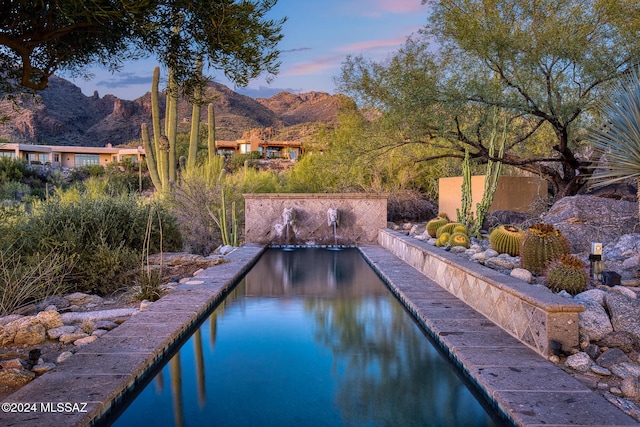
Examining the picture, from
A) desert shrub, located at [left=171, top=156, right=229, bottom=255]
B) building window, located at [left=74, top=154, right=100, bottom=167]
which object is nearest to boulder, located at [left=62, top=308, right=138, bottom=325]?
desert shrub, located at [left=171, top=156, right=229, bottom=255]

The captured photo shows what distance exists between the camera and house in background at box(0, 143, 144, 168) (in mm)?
44062

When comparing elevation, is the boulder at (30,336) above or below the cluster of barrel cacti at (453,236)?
below

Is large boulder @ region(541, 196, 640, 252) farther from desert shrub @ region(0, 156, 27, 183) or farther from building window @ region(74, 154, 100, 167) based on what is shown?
building window @ region(74, 154, 100, 167)

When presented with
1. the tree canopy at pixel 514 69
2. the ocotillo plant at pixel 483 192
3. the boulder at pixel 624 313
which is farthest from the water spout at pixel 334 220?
the boulder at pixel 624 313

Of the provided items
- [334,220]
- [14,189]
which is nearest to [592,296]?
[334,220]

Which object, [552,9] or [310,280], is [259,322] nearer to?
[310,280]

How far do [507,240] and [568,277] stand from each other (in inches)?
94.4

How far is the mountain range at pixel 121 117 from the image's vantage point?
50031mm

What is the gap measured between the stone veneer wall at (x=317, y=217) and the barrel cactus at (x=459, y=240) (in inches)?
162

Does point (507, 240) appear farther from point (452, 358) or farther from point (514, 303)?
point (452, 358)

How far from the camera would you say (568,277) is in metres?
4.66

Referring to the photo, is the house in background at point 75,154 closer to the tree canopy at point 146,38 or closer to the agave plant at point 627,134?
the tree canopy at point 146,38

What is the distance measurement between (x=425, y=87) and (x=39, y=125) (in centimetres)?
5098

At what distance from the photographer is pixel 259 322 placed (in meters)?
5.43
